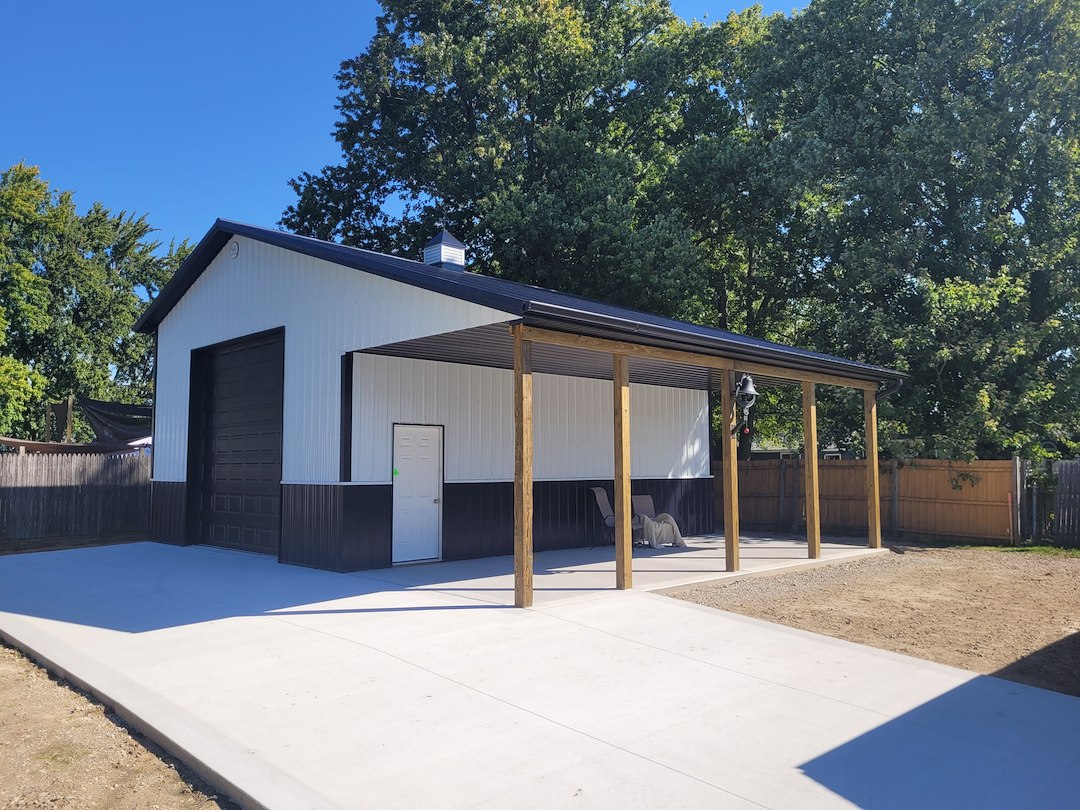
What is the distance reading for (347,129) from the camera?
23.0 meters

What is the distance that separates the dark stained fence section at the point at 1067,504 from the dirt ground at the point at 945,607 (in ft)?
7.05

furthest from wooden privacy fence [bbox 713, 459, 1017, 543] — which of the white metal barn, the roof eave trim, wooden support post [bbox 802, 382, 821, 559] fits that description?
wooden support post [bbox 802, 382, 821, 559]

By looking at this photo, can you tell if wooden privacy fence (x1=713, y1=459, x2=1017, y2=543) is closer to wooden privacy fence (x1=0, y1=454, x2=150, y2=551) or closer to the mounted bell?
the mounted bell

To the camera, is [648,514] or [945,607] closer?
[945,607]

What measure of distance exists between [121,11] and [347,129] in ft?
29.7

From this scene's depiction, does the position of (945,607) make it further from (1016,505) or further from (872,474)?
(1016,505)

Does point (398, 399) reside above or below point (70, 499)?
above

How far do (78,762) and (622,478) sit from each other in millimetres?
5600

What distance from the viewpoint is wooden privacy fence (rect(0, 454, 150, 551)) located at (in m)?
14.7

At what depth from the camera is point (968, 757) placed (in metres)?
4.17

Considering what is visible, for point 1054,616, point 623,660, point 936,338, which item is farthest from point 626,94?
point 623,660

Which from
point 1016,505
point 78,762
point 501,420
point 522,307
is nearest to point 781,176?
point 1016,505

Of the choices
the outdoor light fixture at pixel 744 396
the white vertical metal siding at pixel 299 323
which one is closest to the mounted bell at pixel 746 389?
the outdoor light fixture at pixel 744 396

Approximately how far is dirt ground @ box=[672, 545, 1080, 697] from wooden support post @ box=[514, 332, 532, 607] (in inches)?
76.0
